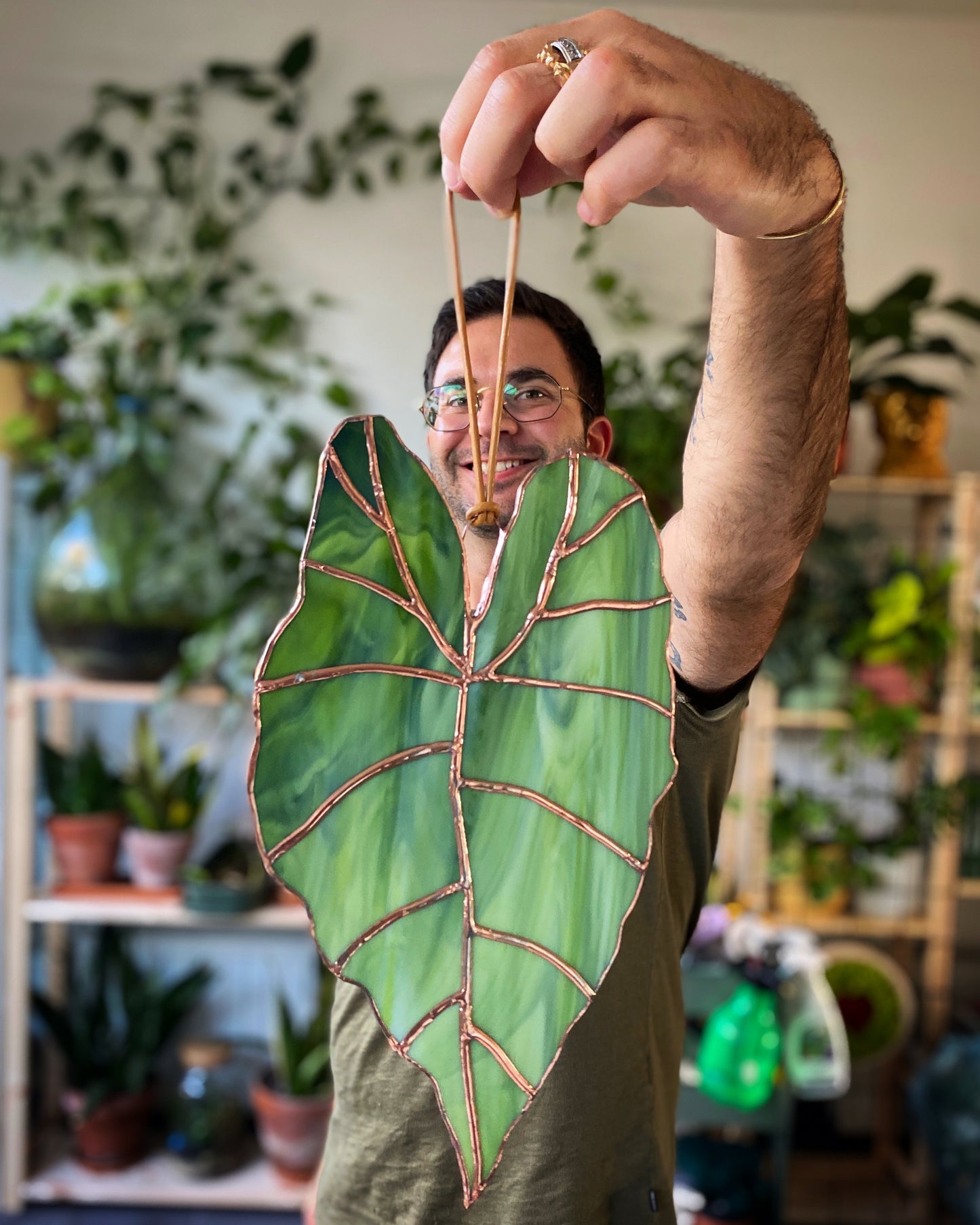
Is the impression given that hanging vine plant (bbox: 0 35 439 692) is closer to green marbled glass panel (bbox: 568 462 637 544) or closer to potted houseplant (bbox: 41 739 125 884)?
potted houseplant (bbox: 41 739 125 884)

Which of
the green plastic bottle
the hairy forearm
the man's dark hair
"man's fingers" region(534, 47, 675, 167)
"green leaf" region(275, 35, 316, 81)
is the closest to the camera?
"man's fingers" region(534, 47, 675, 167)

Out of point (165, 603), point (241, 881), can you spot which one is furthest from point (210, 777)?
point (165, 603)

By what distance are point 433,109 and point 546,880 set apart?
2.46 m

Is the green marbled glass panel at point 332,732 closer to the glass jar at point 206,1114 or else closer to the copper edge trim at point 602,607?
the copper edge trim at point 602,607

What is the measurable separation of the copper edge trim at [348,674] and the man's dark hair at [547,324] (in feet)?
0.86

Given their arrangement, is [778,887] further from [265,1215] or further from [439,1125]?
[439,1125]

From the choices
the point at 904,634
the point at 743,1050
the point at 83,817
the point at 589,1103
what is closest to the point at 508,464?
the point at 589,1103

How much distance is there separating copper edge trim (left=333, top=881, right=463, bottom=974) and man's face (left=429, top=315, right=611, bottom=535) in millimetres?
230

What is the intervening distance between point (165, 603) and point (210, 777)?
43cm

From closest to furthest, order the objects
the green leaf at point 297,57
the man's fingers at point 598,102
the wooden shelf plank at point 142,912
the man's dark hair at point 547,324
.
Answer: the man's fingers at point 598,102 → the man's dark hair at point 547,324 → the wooden shelf plank at point 142,912 → the green leaf at point 297,57

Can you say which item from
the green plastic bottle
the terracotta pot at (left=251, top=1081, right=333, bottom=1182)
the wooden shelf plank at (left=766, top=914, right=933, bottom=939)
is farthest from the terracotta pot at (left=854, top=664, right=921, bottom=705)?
the terracotta pot at (left=251, top=1081, right=333, bottom=1182)

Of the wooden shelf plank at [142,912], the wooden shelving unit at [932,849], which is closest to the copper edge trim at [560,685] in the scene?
the wooden shelving unit at [932,849]

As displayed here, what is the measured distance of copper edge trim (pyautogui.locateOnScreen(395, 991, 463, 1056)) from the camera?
1.74 ft

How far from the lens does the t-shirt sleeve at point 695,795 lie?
0.76 metres
